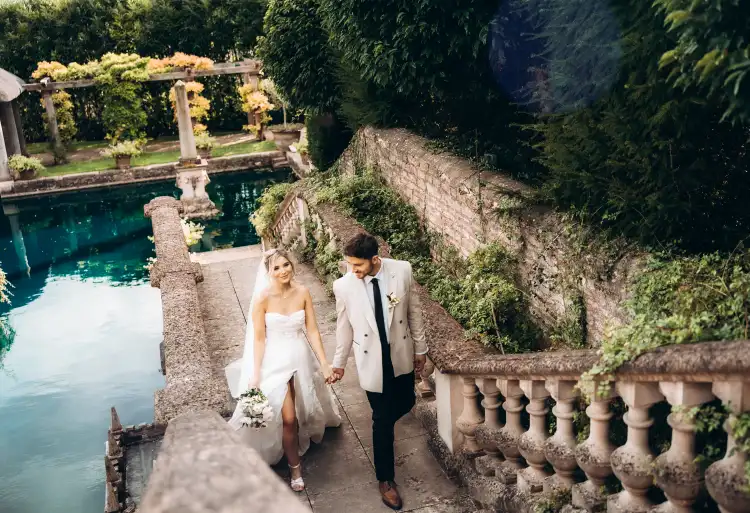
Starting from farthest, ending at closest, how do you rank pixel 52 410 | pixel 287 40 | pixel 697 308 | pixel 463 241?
pixel 287 40 → pixel 52 410 → pixel 463 241 → pixel 697 308

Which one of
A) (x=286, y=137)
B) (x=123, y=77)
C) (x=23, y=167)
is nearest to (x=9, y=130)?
(x=23, y=167)

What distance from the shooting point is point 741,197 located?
4.71 meters

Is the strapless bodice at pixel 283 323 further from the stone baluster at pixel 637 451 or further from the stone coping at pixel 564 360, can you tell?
the stone baluster at pixel 637 451

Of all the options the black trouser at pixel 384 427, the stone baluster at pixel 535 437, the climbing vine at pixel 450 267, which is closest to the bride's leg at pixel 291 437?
the black trouser at pixel 384 427

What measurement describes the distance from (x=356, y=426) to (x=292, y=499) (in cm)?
442

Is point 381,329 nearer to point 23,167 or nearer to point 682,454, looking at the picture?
point 682,454

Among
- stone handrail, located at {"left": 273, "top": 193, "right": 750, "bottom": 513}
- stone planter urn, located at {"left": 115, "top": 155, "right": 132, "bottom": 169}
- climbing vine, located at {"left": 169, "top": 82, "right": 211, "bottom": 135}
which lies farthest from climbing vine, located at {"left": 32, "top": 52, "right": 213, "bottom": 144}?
stone handrail, located at {"left": 273, "top": 193, "right": 750, "bottom": 513}

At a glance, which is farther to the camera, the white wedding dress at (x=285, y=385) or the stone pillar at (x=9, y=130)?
the stone pillar at (x=9, y=130)

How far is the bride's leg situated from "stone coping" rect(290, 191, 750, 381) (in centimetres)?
100

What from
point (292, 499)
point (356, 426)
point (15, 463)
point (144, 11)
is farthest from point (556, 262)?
point (144, 11)

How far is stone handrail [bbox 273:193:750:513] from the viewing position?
2.74 meters

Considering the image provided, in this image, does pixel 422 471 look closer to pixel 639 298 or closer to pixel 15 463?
pixel 639 298

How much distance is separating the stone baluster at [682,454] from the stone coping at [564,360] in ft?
0.22

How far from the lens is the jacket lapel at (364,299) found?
475 cm
